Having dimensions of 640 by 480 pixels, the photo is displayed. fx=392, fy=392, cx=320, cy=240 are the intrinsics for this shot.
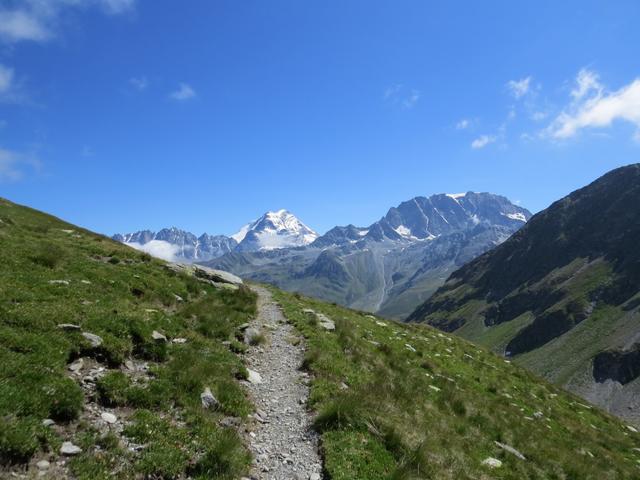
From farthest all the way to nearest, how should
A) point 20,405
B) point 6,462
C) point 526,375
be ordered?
point 526,375, point 20,405, point 6,462

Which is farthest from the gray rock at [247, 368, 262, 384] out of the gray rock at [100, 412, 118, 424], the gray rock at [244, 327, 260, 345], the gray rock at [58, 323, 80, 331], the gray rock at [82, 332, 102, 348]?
the gray rock at [58, 323, 80, 331]

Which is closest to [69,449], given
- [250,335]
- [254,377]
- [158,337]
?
[158,337]

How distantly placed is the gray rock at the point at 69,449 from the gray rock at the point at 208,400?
A: 3.90 meters

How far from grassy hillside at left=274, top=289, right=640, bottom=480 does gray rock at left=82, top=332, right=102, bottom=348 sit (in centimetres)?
765

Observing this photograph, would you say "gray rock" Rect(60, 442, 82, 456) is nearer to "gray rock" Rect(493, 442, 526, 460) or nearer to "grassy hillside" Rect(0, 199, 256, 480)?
"grassy hillside" Rect(0, 199, 256, 480)

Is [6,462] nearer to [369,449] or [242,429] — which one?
[242,429]

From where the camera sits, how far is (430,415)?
15938mm

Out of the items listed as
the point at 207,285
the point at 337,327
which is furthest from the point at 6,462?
the point at 207,285

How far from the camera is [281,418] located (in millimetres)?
13227

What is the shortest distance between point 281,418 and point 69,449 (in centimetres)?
635

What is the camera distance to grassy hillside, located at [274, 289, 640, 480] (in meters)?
11.8

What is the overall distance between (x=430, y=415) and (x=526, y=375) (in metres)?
24.2

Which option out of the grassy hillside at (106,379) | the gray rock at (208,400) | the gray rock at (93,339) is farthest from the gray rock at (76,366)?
the gray rock at (208,400)

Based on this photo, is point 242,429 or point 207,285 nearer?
point 242,429
